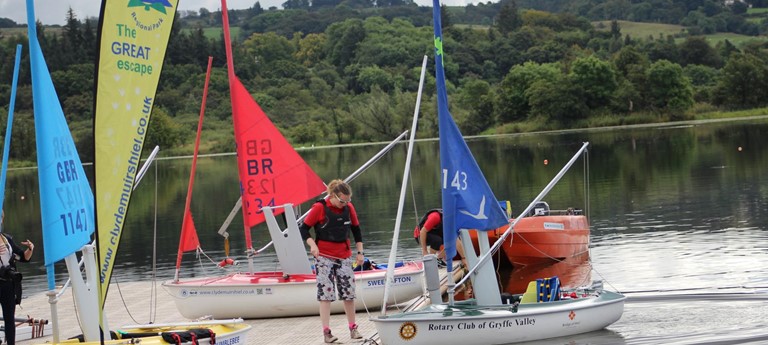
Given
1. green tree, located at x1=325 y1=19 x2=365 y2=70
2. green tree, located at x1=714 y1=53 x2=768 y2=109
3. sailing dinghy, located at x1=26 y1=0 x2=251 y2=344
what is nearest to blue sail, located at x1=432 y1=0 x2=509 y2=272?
sailing dinghy, located at x1=26 y1=0 x2=251 y2=344

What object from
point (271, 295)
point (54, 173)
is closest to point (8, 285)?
point (54, 173)

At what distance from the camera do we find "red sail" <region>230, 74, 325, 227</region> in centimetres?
1725

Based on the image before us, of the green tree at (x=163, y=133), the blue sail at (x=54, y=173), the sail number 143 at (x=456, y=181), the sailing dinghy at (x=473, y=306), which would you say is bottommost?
the green tree at (x=163, y=133)

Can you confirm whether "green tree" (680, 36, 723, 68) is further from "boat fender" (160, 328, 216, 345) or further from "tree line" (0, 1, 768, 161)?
"boat fender" (160, 328, 216, 345)

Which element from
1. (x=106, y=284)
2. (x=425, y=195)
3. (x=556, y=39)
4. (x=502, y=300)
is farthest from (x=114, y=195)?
(x=556, y=39)

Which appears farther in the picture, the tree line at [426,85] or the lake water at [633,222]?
the tree line at [426,85]

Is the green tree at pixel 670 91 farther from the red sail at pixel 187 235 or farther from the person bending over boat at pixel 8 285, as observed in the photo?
the person bending over boat at pixel 8 285

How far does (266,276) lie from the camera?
16438 mm

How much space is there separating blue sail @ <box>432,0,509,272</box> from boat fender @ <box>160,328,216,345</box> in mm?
3258

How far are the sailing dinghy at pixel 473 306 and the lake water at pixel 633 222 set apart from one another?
0.38 metres

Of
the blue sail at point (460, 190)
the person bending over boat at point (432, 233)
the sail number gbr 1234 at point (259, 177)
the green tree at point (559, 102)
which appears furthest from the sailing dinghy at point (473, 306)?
the green tree at point (559, 102)

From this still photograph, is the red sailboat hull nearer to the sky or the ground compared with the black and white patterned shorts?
nearer to the ground

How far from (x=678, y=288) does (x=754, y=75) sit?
3717 inches

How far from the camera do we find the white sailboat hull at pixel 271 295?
15.8m
